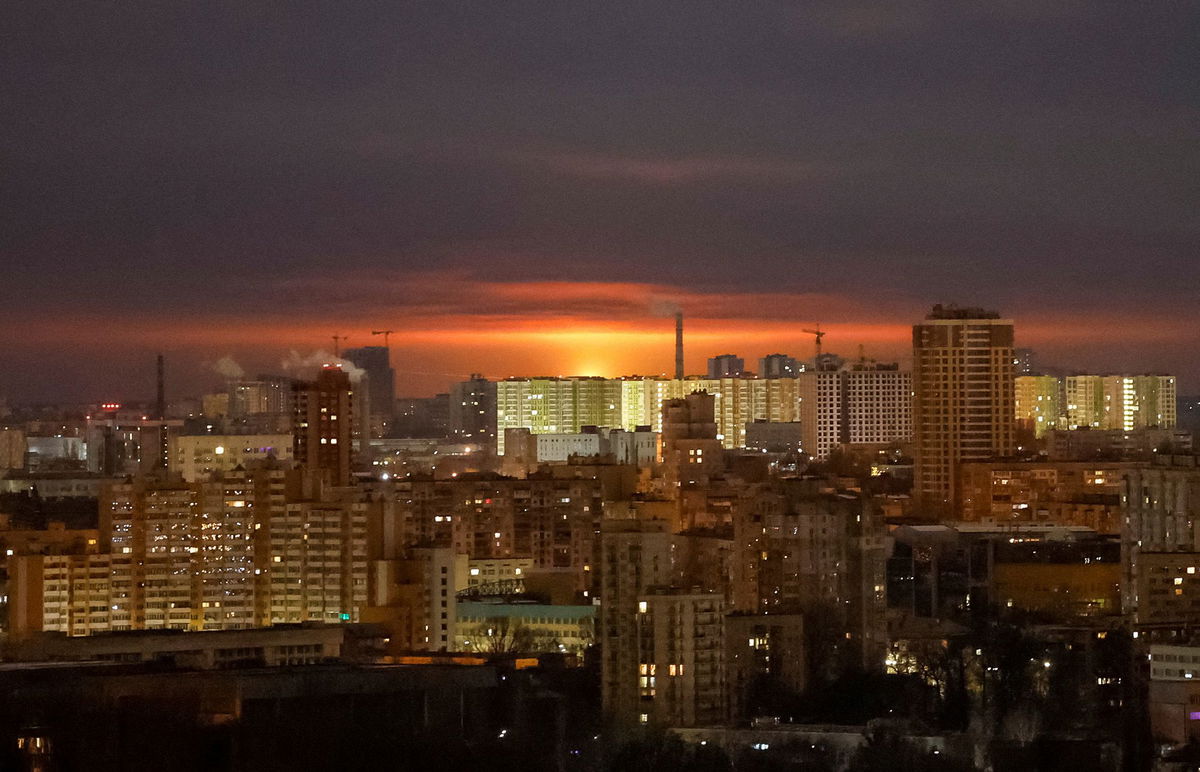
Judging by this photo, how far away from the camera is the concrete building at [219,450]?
3994 cm

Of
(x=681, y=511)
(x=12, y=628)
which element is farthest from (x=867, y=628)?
(x=681, y=511)

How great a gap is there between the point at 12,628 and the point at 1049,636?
8738mm

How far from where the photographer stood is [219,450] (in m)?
41.6

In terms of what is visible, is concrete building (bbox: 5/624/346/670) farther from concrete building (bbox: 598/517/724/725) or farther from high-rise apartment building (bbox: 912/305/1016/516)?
high-rise apartment building (bbox: 912/305/1016/516)

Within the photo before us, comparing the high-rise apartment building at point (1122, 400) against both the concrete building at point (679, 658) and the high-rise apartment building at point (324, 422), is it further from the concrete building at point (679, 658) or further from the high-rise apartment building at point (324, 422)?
the concrete building at point (679, 658)

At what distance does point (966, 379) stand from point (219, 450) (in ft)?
34.8

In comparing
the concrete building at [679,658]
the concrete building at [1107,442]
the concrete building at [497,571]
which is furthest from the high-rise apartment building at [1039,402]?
the concrete building at [679,658]

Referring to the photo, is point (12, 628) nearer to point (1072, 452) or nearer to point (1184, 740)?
point (1184, 740)

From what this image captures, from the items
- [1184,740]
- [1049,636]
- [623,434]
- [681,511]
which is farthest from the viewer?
[623,434]

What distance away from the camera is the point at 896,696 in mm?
21547

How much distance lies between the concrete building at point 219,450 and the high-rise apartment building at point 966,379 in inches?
353

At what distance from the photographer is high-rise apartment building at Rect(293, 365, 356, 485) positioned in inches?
1485

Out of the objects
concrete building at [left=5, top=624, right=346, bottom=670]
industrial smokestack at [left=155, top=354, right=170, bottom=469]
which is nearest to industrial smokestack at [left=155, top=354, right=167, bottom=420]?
industrial smokestack at [left=155, top=354, right=170, bottom=469]

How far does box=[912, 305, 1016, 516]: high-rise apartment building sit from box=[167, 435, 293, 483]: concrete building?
29.4ft
